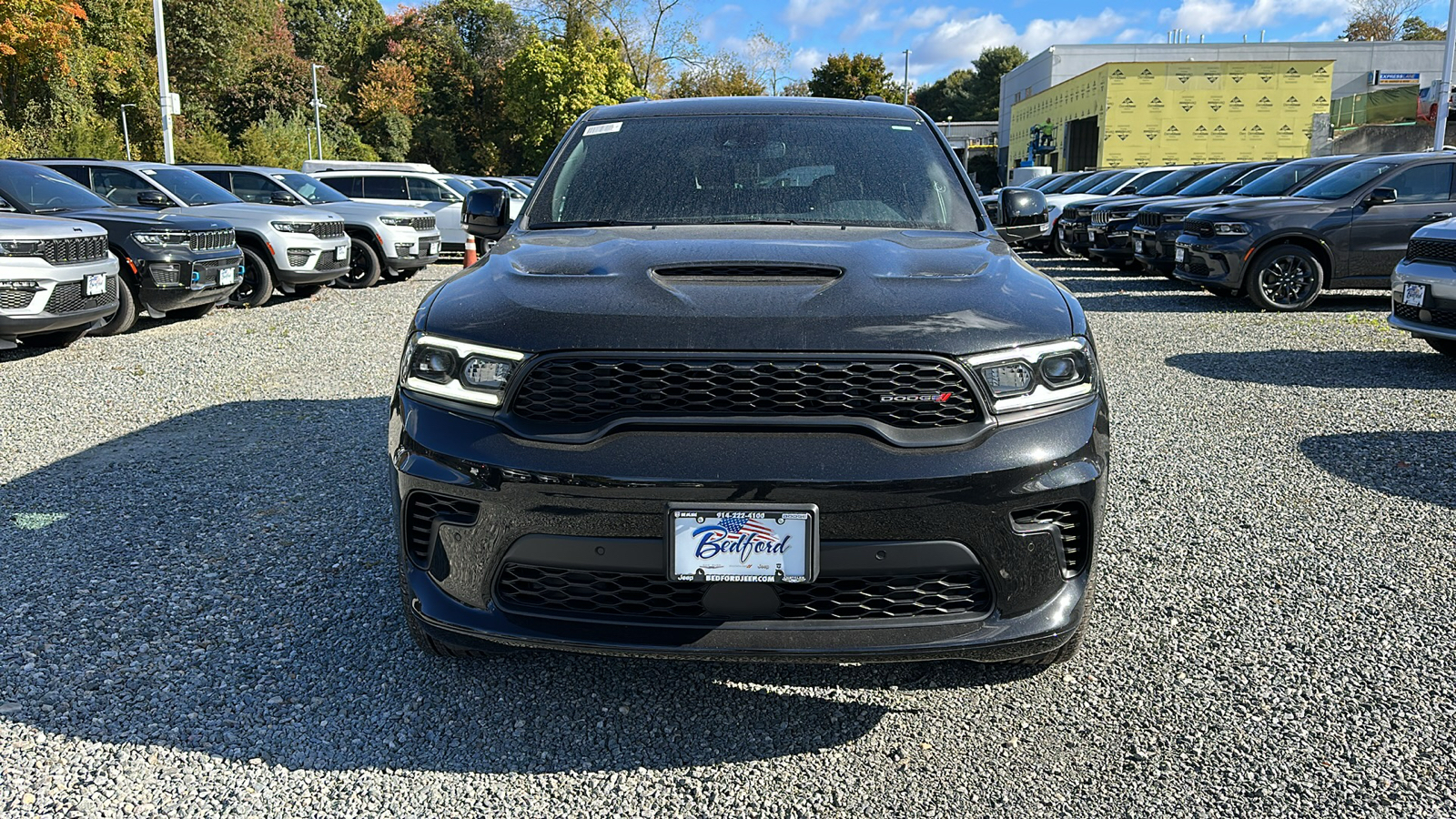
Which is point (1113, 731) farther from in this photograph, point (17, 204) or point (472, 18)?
point (472, 18)

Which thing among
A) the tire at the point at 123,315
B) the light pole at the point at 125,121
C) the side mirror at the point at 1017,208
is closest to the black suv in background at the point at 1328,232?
the side mirror at the point at 1017,208

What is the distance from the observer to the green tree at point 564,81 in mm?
44688

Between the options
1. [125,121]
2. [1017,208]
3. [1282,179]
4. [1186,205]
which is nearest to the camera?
[1017,208]

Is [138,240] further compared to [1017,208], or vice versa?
[138,240]

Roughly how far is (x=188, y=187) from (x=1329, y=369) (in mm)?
11479

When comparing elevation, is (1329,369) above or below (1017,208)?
below

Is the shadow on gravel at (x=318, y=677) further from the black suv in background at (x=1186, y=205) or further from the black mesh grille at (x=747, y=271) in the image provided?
the black suv in background at (x=1186, y=205)

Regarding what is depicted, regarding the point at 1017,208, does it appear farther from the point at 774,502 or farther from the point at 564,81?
the point at 564,81

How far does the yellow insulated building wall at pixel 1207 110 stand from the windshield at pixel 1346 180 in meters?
30.7

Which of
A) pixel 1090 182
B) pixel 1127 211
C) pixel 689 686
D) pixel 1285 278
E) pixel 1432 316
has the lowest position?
pixel 689 686

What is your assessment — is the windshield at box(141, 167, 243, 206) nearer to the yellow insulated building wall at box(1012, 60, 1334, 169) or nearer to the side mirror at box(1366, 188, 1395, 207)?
the side mirror at box(1366, 188, 1395, 207)

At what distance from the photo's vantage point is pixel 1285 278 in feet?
36.3

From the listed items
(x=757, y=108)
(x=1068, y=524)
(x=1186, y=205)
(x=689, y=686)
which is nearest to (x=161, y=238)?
(x=757, y=108)

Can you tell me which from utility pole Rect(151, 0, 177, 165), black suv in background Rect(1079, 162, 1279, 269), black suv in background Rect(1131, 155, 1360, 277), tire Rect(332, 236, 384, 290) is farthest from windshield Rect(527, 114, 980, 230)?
utility pole Rect(151, 0, 177, 165)
